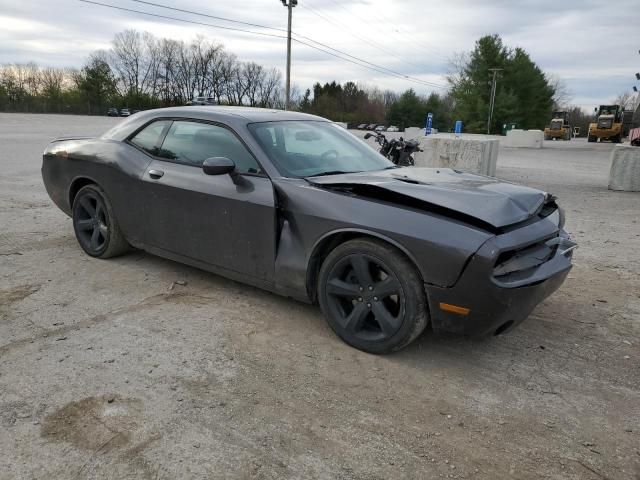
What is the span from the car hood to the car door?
0.48 metres

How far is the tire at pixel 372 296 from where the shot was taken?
292cm

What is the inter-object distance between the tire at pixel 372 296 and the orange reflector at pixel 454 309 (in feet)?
0.42

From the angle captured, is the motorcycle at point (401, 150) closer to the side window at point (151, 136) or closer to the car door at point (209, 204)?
the side window at point (151, 136)

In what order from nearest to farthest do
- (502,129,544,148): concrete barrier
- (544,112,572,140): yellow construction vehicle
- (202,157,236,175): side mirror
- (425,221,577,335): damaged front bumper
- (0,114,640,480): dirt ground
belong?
1. (0,114,640,480): dirt ground
2. (425,221,577,335): damaged front bumper
3. (202,157,236,175): side mirror
4. (502,129,544,148): concrete barrier
5. (544,112,572,140): yellow construction vehicle

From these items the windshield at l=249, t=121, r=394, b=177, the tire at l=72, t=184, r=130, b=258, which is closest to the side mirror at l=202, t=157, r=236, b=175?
the windshield at l=249, t=121, r=394, b=177

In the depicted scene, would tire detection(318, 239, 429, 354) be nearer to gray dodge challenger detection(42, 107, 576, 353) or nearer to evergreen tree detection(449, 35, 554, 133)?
gray dodge challenger detection(42, 107, 576, 353)

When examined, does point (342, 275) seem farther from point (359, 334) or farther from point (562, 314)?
point (562, 314)

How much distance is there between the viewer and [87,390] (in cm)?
269

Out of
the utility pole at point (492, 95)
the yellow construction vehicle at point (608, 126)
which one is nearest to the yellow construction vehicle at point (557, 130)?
the yellow construction vehicle at point (608, 126)

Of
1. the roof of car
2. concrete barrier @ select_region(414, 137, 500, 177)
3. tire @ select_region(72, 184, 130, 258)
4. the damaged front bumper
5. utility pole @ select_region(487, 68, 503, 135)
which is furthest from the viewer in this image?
utility pole @ select_region(487, 68, 503, 135)

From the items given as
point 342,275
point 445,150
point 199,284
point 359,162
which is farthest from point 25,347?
point 445,150

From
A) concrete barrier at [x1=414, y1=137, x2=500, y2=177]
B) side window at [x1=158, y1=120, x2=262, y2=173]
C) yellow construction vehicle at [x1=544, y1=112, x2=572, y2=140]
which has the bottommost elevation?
concrete barrier at [x1=414, y1=137, x2=500, y2=177]

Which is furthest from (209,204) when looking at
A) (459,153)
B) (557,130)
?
(557,130)

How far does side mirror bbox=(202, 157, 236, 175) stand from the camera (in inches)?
137
